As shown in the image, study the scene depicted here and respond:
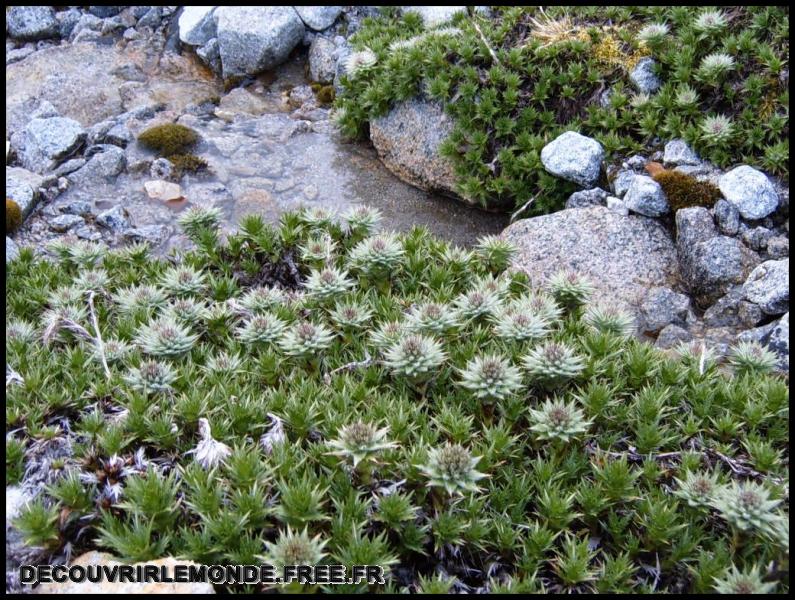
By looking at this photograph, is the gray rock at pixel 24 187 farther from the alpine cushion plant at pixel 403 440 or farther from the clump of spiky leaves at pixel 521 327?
the clump of spiky leaves at pixel 521 327

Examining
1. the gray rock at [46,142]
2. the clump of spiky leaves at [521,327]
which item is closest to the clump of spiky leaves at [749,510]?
the clump of spiky leaves at [521,327]

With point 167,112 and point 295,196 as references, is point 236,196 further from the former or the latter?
point 167,112

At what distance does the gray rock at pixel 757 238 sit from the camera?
21.5ft

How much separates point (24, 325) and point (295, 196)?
4622 mm

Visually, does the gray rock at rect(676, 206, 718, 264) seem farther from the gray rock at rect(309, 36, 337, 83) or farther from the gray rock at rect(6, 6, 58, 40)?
the gray rock at rect(6, 6, 58, 40)

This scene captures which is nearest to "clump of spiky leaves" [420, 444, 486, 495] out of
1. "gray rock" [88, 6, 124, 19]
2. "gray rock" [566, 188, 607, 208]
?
"gray rock" [566, 188, 607, 208]

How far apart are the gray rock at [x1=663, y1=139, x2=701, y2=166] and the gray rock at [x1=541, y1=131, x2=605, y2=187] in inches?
25.8

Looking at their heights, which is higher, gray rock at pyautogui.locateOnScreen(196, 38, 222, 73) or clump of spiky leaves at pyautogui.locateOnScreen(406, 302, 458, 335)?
clump of spiky leaves at pyautogui.locateOnScreen(406, 302, 458, 335)

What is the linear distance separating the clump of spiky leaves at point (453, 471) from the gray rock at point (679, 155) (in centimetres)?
539

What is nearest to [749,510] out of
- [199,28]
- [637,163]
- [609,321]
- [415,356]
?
[415,356]

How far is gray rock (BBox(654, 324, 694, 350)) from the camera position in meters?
5.93

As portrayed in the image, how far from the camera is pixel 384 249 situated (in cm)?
463

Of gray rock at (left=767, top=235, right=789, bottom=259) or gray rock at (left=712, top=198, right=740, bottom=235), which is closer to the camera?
gray rock at (left=767, top=235, right=789, bottom=259)

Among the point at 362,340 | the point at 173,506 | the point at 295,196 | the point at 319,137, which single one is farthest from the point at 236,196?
the point at 173,506
